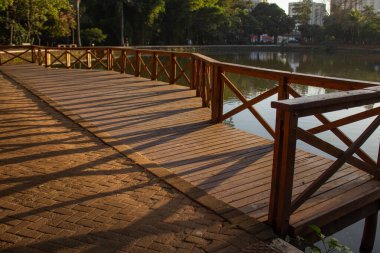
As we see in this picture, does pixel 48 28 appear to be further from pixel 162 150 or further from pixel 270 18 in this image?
pixel 270 18

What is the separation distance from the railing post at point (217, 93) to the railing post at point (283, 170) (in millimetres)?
3349

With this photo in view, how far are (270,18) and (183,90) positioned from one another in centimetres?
6172

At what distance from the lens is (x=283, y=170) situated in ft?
9.25

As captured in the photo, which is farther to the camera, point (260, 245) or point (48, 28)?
point (48, 28)

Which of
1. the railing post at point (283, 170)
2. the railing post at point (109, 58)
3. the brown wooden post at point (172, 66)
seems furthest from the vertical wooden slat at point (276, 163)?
the railing post at point (109, 58)

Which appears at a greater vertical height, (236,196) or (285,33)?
(285,33)

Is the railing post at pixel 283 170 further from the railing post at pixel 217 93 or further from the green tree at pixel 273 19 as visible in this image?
the green tree at pixel 273 19

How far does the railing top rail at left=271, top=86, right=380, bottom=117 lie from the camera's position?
8.92ft

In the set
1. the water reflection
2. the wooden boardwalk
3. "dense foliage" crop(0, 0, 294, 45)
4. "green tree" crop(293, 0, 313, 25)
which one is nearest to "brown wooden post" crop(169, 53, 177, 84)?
the wooden boardwalk

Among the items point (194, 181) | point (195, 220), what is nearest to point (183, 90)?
point (194, 181)

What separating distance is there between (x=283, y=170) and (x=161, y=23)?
4909 centimetres

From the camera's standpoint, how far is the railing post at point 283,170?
2.74m

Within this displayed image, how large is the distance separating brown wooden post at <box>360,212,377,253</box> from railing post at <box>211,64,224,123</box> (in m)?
2.78

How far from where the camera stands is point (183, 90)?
984cm
